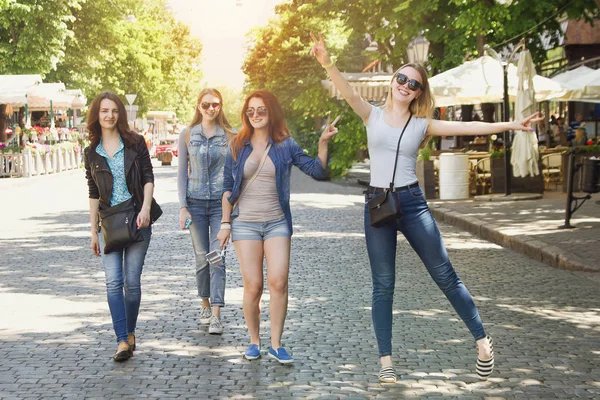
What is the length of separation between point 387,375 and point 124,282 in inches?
83.3

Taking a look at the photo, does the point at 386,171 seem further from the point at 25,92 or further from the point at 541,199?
the point at 25,92

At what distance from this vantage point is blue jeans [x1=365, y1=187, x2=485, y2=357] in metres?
6.40

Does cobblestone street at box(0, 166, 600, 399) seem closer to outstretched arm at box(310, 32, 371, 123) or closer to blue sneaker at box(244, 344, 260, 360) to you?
blue sneaker at box(244, 344, 260, 360)

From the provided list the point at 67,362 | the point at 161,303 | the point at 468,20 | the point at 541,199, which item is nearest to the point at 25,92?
the point at 468,20

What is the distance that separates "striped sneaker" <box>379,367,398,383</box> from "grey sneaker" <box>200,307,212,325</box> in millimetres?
2354

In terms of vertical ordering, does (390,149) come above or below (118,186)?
above

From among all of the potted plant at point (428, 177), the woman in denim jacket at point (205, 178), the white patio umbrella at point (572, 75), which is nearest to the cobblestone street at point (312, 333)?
the woman in denim jacket at point (205, 178)

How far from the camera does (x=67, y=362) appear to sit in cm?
695

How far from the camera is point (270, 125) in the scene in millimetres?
6969

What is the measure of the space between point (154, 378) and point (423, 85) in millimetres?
2305

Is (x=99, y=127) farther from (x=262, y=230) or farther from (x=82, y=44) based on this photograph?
(x=82, y=44)

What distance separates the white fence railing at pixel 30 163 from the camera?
3844cm

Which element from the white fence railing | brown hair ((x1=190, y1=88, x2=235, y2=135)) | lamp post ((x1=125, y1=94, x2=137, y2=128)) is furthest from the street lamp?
lamp post ((x1=125, y1=94, x2=137, y2=128))

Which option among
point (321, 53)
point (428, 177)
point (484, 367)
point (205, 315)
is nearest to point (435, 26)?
point (428, 177)
